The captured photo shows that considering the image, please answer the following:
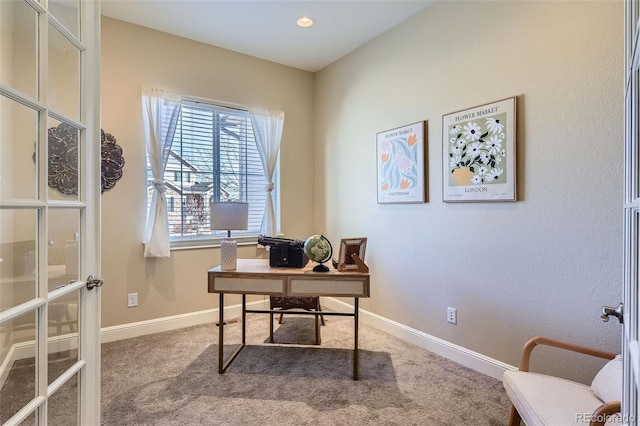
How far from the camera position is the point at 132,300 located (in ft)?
10.2

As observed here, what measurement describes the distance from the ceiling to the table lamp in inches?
69.1

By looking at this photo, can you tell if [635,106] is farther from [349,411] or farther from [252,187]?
[252,187]

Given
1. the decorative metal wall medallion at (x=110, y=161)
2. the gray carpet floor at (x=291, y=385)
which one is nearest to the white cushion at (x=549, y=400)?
the gray carpet floor at (x=291, y=385)

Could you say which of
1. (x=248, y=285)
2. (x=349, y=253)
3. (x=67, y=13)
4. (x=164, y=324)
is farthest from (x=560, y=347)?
(x=164, y=324)

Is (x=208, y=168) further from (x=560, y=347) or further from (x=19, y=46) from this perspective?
(x=560, y=347)

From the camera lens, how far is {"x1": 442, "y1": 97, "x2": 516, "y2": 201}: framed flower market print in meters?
2.21

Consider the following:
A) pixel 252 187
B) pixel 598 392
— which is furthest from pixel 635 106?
pixel 252 187

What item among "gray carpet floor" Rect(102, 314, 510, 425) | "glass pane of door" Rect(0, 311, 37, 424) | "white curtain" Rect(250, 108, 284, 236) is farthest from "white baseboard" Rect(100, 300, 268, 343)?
"glass pane of door" Rect(0, 311, 37, 424)

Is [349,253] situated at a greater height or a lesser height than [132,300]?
greater

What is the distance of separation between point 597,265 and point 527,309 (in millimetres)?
504

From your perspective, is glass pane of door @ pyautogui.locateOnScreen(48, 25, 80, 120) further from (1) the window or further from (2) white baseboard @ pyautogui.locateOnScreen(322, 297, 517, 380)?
(2) white baseboard @ pyautogui.locateOnScreen(322, 297, 517, 380)

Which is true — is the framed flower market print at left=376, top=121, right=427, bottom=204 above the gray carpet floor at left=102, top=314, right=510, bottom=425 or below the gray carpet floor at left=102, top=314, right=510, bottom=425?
above

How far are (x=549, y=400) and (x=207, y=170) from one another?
337 cm

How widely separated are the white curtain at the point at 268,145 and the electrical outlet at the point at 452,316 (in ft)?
6.88
